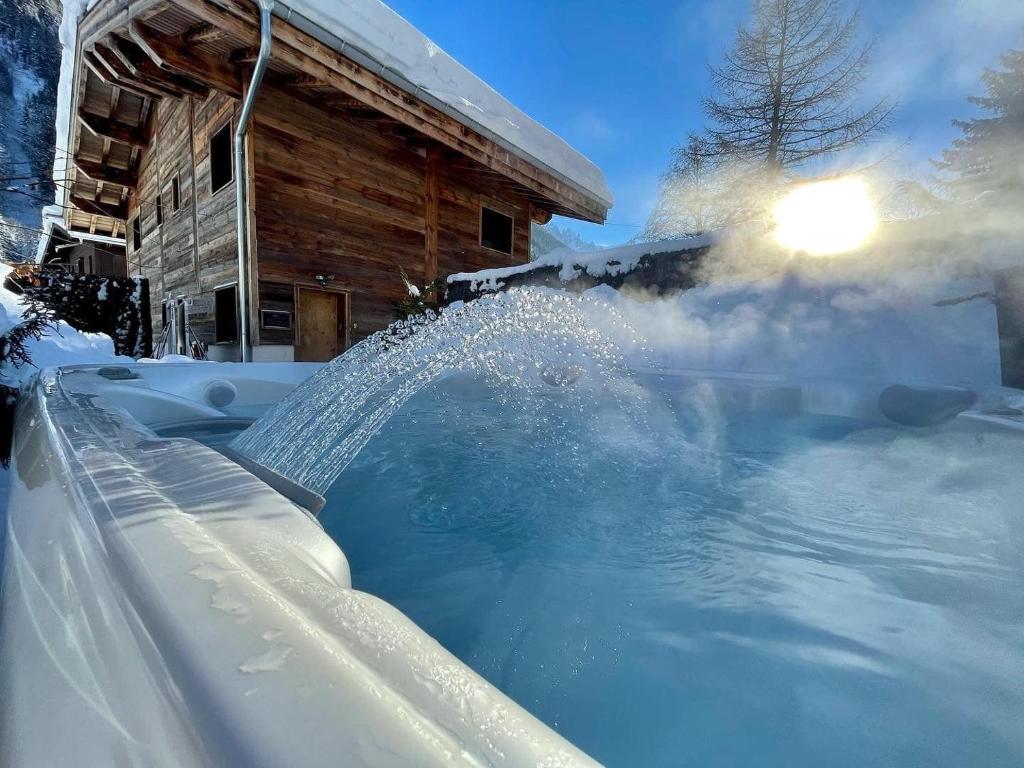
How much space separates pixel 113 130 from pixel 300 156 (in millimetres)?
4648

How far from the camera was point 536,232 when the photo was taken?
4591 centimetres

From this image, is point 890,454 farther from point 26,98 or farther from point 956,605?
point 26,98

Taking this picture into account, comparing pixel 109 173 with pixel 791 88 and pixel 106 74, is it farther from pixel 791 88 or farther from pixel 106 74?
pixel 791 88

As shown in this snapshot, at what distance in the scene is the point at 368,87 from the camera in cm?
475

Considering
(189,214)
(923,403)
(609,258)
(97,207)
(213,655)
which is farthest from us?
(97,207)

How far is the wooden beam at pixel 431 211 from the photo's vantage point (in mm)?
6496

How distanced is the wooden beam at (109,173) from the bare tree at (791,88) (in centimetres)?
1159

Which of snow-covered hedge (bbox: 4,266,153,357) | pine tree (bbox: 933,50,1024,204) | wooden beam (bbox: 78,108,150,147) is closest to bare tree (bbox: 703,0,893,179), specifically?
pine tree (bbox: 933,50,1024,204)

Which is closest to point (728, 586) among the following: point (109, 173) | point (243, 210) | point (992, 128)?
point (243, 210)

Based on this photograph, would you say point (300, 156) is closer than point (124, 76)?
No

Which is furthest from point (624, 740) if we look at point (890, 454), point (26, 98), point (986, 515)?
point (26, 98)

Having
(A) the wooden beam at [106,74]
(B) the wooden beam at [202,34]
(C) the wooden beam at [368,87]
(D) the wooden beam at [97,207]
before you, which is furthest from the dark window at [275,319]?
(D) the wooden beam at [97,207]

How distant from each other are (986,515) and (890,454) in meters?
0.69

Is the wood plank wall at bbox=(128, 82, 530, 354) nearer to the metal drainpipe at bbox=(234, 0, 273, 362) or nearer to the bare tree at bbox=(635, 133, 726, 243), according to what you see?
the metal drainpipe at bbox=(234, 0, 273, 362)
